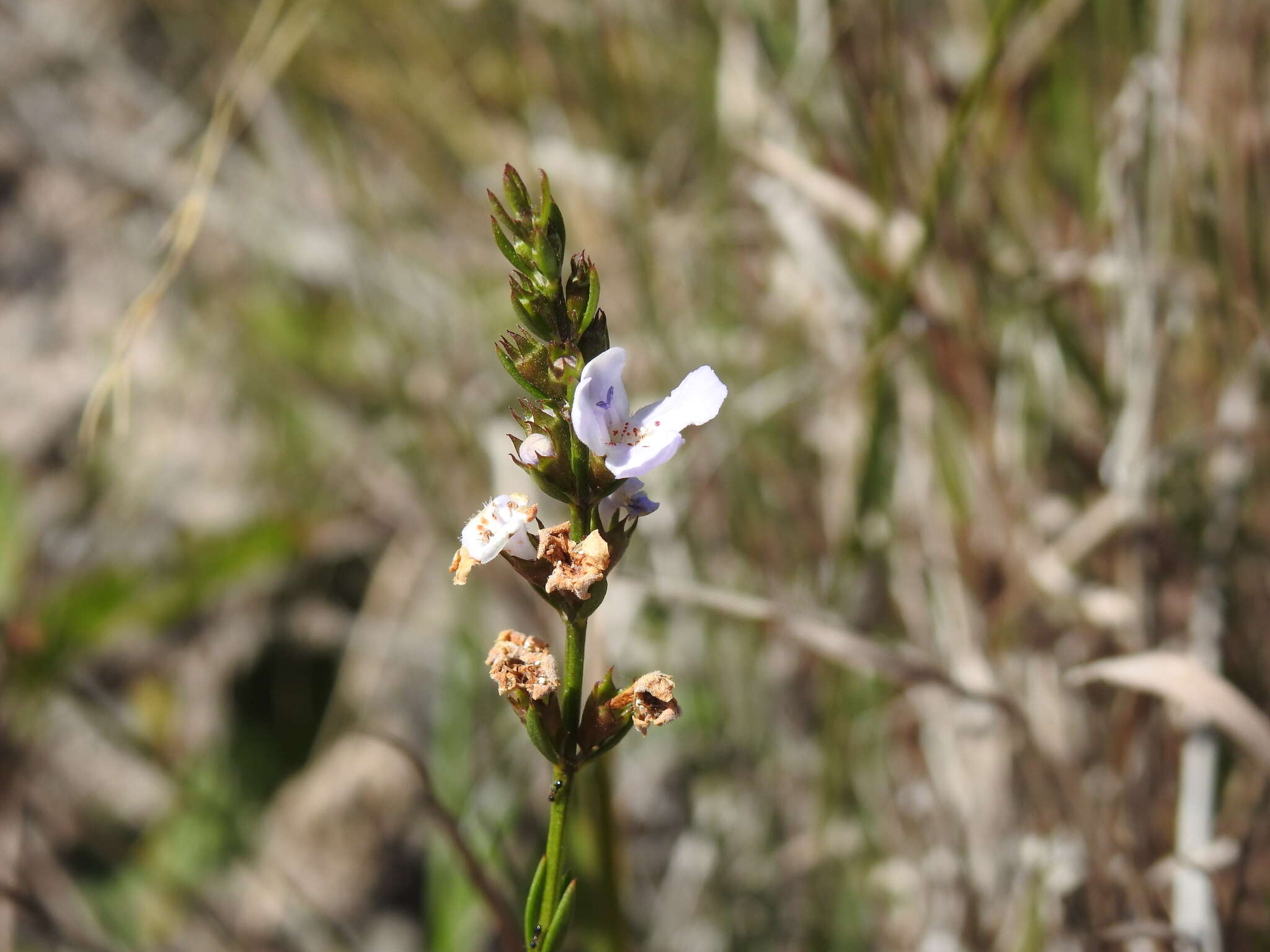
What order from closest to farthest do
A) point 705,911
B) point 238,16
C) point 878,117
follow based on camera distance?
point 878,117 → point 705,911 → point 238,16

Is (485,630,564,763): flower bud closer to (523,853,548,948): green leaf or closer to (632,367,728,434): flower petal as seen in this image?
(523,853,548,948): green leaf

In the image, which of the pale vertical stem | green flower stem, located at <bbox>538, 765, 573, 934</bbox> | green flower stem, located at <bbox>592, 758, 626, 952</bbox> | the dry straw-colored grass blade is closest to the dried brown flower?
green flower stem, located at <bbox>538, 765, 573, 934</bbox>

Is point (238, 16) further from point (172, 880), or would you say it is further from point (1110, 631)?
point (1110, 631)

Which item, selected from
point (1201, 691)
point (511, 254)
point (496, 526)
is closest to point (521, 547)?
point (496, 526)

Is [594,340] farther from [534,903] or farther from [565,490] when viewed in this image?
[534,903]

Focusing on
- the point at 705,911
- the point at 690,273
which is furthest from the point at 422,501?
the point at 705,911
